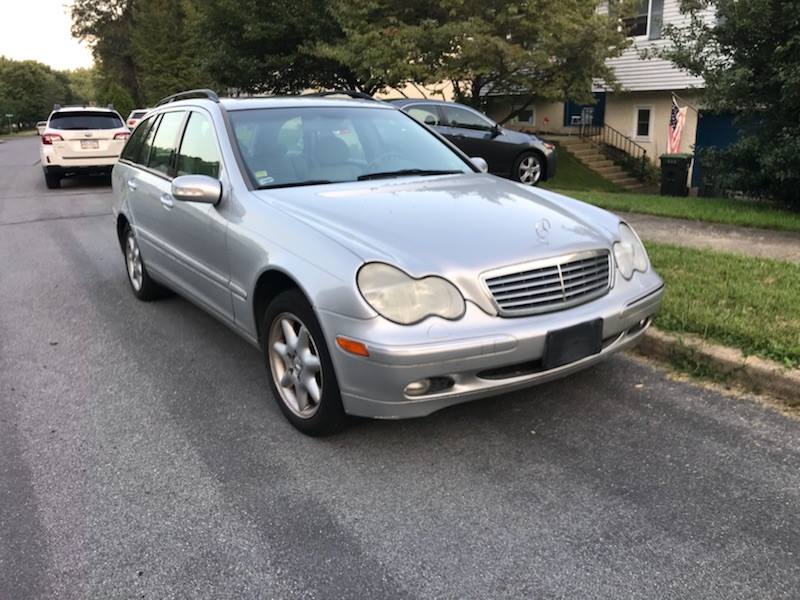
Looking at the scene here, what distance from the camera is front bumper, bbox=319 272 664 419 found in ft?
9.65

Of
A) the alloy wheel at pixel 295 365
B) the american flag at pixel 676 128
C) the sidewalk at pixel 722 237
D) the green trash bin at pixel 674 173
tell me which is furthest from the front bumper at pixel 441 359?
the american flag at pixel 676 128

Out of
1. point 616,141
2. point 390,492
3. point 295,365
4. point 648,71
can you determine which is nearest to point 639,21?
point 648,71

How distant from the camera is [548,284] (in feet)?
10.7

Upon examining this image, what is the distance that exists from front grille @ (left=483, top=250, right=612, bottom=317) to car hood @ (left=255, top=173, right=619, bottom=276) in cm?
5

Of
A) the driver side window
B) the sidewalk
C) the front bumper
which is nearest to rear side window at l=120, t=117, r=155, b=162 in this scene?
the front bumper

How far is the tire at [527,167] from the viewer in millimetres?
13178

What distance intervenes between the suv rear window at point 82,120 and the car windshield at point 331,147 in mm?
11993

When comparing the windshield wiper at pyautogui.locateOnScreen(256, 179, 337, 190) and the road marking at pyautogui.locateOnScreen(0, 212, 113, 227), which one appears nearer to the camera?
the windshield wiper at pyautogui.locateOnScreen(256, 179, 337, 190)

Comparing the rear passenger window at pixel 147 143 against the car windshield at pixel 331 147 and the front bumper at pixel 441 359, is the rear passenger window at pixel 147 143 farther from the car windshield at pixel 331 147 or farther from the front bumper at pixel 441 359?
the front bumper at pixel 441 359

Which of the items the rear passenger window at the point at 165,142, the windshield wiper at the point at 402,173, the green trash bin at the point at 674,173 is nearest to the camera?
the windshield wiper at the point at 402,173

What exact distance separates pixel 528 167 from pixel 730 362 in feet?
32.0

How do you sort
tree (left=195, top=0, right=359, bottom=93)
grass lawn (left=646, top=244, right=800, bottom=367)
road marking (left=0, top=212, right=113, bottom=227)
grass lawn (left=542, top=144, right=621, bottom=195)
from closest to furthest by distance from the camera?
1. grass lawn (left=646, top=244, right=800, bottom=367)
2. road marking (left=0, top=212, right=113, bottom=227)
3. grass lawn (left=542, top=144, right=621, bottom=195)
4. tree (left=195, top=0, right=359, bottom=93)

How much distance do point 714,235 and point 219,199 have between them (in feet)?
18.1

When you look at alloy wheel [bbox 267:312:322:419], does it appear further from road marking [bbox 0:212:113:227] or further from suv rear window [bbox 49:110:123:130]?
suv rear window [bbox 49:110:123:130]
